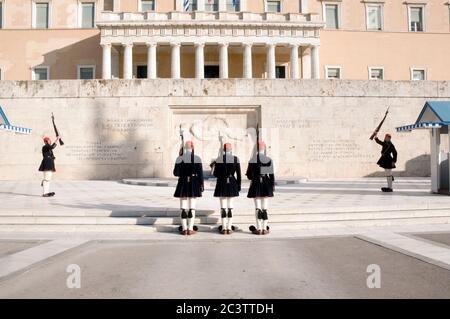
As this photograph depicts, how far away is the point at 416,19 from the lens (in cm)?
4366

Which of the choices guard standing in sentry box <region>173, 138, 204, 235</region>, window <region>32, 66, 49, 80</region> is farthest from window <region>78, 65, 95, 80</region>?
guard standing in sentry box <region>173, 138, 204, 235</region>

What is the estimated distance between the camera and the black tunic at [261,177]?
8039mm

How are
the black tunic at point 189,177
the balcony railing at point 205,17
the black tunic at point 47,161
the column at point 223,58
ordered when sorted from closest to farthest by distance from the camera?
the black tunic at point 189,177 < the black tunic at point 47,161 < the balcony railing at point 205,17 < the column at point 223,58

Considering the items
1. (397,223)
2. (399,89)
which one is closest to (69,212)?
(397,223)

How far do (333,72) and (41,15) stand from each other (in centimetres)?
3375

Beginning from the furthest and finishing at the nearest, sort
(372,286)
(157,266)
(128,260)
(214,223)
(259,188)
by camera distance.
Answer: (214,223), (259,188), (128,260), (157,266), (372,286)

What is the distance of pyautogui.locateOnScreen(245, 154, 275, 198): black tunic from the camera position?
8.04 meters

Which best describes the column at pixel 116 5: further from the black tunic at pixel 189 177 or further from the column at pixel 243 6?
the black tunic at pixel 189 177

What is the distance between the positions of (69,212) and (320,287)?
6.84 metres

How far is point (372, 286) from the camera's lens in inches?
180

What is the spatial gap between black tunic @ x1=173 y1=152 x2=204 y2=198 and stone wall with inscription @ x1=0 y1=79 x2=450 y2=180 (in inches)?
452

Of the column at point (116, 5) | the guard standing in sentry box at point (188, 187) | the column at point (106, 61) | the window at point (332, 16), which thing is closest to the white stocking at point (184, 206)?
the guard standing in sentry box at point (188, 187)

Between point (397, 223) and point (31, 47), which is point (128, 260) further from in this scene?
point (31, 47)

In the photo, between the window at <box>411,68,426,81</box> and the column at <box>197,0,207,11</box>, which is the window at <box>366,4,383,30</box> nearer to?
the window at <box>411,68,426,81</box>
